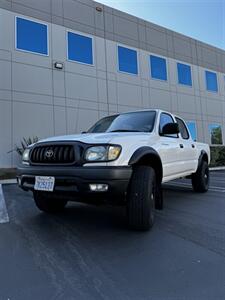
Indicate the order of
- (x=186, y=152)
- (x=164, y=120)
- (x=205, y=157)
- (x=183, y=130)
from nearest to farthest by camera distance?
(x=164, y=120) < (x=186, y=152) < (x=183, y=130) < (x=205, y=157)

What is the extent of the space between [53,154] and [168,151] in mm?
2196

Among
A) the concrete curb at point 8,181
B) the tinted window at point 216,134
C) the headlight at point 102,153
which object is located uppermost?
the tinted window at point 216,134

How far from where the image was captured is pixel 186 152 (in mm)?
6434

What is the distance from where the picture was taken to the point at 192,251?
348 cm

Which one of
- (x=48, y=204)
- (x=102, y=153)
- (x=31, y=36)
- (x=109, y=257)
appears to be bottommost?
(x=109, y=257)

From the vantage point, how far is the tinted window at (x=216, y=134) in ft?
69.0

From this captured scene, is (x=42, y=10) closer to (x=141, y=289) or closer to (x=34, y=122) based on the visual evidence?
(x=34, y=122)

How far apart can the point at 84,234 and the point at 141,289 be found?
1.64 meters

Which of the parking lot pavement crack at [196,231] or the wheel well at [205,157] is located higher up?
the wheel well at [205,157]

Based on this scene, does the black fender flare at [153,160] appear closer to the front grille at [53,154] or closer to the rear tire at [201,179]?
the front grille at [53,154]

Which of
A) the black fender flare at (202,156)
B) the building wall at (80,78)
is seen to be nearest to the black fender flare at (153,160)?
the black fender flare at (202,156)

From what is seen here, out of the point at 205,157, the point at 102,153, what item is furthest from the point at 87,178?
the point at 205,157

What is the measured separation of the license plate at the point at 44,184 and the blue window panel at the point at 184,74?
17089 mm

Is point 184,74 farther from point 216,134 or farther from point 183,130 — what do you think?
point 183,130
